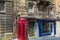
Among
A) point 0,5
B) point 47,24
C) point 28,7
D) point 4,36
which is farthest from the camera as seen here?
point 47,24

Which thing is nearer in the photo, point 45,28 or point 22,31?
point 22,31

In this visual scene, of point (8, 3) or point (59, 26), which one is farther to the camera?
point (59, 26)

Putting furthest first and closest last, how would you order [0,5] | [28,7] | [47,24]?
[47,24], [28,7], [0,5]

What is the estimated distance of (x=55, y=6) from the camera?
20422 millimetres

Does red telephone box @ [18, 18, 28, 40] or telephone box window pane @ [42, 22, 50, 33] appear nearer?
red telephone box @ [18, 18, 28, 40]

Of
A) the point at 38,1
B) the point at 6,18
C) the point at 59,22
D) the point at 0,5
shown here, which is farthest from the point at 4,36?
the point at 59,22

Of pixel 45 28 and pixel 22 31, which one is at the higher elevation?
pixel 22 31

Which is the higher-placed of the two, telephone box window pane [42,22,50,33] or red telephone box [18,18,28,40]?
red telephone box [18,18,28,40]

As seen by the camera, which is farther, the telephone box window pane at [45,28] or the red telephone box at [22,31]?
the telephone box window pane at [45,28]

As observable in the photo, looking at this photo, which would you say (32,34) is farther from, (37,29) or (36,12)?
(36,12)

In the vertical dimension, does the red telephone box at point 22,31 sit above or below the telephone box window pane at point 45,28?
above

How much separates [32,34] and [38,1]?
3.65 meters

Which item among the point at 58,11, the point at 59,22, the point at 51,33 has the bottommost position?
the point at 51,33

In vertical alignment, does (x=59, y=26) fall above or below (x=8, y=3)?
below
